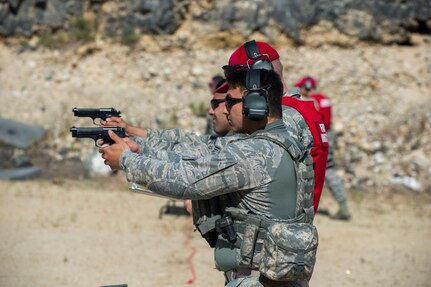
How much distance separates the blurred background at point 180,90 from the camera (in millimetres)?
9867

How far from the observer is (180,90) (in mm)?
15008

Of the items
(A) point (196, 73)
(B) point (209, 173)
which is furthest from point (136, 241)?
(A) point (196, 73)

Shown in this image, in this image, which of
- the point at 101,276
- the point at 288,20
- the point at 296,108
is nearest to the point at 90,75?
the point at 288,20

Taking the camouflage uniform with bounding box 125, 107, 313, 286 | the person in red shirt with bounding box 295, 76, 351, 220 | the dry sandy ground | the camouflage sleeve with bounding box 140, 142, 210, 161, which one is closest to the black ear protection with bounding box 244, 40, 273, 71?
the camouflage uniform with bounding box 125, 107, 313, 286

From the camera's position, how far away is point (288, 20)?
16.1 m

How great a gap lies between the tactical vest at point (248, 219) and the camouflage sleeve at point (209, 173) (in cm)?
14

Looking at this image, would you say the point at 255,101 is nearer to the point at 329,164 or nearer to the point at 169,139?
the point at 169,139

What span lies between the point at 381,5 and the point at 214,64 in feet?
12.9

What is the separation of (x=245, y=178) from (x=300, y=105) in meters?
0.74

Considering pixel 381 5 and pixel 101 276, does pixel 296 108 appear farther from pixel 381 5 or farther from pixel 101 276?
pixel 381 5

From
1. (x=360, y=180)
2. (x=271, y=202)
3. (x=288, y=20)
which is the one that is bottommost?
(x=360, y=180)

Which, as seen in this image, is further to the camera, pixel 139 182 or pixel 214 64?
pixel 214 64

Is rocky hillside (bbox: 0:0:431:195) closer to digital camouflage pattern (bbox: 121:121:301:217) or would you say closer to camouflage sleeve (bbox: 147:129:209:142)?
camouflage sleeve (bbox: 147:129:209:142)

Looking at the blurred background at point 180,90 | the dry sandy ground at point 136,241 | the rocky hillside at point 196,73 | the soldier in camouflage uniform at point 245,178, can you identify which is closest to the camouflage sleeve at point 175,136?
the soldier in camouflage uniform at point 245,178
